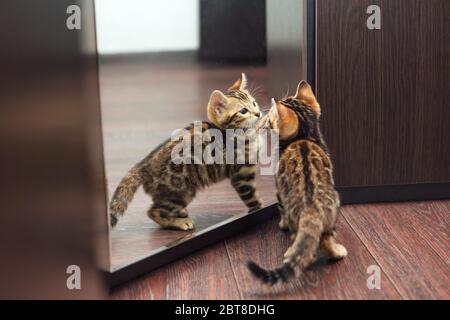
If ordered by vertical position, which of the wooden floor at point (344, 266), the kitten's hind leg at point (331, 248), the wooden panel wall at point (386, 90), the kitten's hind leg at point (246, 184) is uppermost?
the wooden panel wall at point (386, 90)

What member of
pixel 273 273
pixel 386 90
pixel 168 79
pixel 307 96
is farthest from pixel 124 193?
pixel 386 90

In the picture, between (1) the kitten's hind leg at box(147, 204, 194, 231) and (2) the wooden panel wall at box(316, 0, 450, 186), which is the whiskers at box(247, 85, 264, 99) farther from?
(1) the kitten's hind leg at box(147, 204, 194, 231)

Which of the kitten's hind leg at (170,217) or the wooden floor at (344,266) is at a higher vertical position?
the kitten's hind leg at (170,217)

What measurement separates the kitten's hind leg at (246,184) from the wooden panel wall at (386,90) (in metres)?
0.27

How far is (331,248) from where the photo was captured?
1.76m

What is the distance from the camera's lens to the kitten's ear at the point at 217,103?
186cm

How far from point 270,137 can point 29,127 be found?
2.40 feet

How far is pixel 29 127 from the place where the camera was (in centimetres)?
126

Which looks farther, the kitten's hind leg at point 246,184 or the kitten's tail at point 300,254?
the kitten's hind leg at point 246,184

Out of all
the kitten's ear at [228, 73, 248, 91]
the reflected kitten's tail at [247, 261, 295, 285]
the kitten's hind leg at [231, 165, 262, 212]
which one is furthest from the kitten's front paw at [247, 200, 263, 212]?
the reflected kitten's tail at [247, 261, 295, 285]

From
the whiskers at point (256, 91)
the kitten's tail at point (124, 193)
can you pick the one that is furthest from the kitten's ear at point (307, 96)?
the kitten's tail at point (124, 193)

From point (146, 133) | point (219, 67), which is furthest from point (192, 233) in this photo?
point (219, 67)

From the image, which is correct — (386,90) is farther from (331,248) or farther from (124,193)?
(124,193)

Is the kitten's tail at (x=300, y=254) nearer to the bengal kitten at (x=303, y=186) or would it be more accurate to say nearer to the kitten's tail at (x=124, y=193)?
the bengal kitten at (x=303, y=186)
